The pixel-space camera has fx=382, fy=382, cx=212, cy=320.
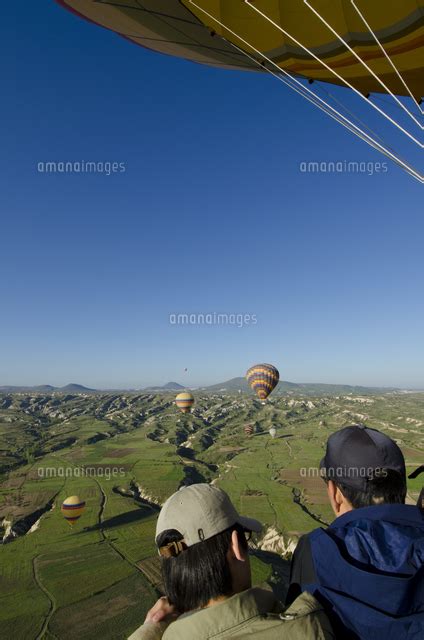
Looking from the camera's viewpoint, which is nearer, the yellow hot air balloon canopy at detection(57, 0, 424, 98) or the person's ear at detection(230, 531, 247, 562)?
the person's ear at detection(230, 531, 247, 562)

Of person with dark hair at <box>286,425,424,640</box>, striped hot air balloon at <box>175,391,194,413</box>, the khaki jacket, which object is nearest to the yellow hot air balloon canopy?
person with dark hair at <box>286,425,424,640</box>

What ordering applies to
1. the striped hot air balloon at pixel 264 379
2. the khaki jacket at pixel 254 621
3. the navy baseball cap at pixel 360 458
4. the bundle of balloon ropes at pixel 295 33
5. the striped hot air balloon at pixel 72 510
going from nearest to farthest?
the khaki jacket at pixel 254 621
the navy baseball cap at pixel 360 458
the bundle of balloon ropes at pixel 295 33
the striped hot air balloon at pixel 264 379
the striped hot air balloon at pixel 72 510

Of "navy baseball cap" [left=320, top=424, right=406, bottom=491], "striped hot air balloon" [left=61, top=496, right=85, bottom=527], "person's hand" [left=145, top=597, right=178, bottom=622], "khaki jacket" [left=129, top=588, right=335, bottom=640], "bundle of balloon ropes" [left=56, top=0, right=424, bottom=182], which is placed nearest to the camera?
"khaki jacket" [left=129, top=588, right=335, bottom=640]

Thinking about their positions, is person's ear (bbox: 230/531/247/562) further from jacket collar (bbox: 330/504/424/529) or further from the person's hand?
jacket collar (bbox: 330/504/424/529)

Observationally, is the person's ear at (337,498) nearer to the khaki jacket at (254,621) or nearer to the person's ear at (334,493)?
the person's ear at (334,493)

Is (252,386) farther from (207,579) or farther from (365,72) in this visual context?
(207,579)

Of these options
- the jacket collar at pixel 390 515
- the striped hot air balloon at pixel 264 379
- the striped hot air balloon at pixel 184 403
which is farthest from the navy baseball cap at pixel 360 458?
the striped hot air balloon at pixel 184 403

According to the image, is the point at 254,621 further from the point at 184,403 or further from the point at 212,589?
the point at 184,403
